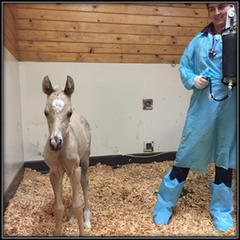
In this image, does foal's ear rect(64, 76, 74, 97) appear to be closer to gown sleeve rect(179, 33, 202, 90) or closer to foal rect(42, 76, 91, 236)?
foal rect(42, 76, 91, 236)

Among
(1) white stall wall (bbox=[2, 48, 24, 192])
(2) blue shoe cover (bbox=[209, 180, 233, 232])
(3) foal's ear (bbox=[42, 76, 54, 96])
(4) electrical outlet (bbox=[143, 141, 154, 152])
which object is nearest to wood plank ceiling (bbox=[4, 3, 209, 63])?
(1) white stall wall (bbox=[2, 48, 24, 192])

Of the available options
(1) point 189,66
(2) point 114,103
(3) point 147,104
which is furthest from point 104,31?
(1) point 189,66

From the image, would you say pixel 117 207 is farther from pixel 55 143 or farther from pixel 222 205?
pixel 55 143

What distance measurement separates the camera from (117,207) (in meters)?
1.68

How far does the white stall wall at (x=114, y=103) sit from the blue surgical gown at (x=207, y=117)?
3.56 ft

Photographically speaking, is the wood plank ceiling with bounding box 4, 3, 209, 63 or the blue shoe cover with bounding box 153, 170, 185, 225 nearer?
the blue shoe cover with bounding box 153, 170, 185, 225

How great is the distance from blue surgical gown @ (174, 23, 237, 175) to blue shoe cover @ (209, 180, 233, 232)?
16 cm

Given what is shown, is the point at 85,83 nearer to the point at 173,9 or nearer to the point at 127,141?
the point at 127,141

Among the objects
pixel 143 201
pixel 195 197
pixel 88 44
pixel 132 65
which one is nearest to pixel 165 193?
pixel 143 201

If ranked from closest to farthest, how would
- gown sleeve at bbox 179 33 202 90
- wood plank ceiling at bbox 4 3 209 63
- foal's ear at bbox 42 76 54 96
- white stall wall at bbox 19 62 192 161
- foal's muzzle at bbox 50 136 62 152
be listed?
foal's muzzle at bbox 50 136 62 152, foal's ear at bbox 42 76 54 96, gown sleeve at bbox 179 33 202 90, wood plank ceiling at bbox 4 3 209 63, white stall wall at bbox 19 62 192 161

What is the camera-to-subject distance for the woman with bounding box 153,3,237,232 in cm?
134

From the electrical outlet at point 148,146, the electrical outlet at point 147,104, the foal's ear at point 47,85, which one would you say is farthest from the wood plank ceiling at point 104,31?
the foal's ear at point 47,85

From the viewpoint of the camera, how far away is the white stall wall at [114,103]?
2.28 m

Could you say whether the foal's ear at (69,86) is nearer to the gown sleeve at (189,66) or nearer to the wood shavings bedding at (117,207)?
the gown sleeve at (189,66)
